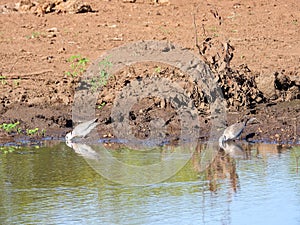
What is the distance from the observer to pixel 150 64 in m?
10.9

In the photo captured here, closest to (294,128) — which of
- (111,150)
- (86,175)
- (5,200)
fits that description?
(111,150)

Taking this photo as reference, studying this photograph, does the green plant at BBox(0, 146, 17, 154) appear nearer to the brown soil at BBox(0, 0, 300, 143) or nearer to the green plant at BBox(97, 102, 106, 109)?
the brown soil at BBox(0, 0, 300, 143)

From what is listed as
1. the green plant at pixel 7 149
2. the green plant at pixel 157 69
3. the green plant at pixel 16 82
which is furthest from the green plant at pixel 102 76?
the green plant at pixel 7 149

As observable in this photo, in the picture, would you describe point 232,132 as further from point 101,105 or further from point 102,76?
point 102,76

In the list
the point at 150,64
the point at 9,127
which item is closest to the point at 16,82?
the point at 9,127

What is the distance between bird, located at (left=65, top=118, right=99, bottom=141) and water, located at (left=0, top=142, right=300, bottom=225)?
0.40m

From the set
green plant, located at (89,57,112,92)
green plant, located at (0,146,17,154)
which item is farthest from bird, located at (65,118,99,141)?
green plant, located at (89,57,112,92)

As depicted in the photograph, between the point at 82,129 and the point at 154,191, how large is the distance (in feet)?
7.28

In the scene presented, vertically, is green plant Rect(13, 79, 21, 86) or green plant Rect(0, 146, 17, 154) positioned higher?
green plant Rect(13, 79, 21, 86)

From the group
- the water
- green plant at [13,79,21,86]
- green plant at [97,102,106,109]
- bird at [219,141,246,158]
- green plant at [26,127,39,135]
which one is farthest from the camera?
green plant at [13,79,21,86]

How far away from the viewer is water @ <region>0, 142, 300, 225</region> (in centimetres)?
582

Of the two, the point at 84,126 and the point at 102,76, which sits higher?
the point at 102,76

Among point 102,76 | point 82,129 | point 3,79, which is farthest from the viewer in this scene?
point 3,79

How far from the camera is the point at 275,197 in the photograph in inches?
247
